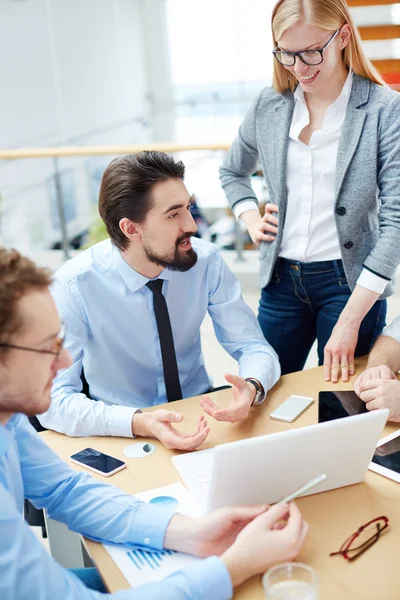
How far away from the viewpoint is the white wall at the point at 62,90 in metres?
5.45

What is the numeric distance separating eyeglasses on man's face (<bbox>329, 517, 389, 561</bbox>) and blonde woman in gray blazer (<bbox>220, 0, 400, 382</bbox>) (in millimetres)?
597

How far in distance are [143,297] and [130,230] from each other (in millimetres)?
189

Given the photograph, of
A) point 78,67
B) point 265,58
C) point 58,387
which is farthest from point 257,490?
point 265,58

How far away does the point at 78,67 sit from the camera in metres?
6.67

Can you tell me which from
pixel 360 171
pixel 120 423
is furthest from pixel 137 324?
pixel 360 171

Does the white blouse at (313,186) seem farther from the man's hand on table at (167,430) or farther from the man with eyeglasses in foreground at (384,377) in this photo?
the man's hand on table at (167,430)

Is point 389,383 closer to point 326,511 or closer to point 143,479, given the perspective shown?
point 326,511

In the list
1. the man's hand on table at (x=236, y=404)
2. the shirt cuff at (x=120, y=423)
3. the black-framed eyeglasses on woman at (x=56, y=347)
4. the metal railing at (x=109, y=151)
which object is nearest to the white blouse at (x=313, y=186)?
the man's hand on table at (x=236, y=404)

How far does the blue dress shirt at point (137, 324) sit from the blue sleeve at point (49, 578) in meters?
0.70

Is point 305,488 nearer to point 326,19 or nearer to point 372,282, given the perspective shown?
point 372,282

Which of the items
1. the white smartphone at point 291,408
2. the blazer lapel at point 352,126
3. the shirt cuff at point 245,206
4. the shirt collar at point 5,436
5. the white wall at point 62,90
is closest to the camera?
the shirt collar at point 5,436

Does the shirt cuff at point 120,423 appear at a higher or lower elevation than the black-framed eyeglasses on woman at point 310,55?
lower

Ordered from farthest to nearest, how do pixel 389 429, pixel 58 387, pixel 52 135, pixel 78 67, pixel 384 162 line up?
pixel 78 67, pixel 52 135, pixel 384 162, pixel 58 387, pixel 389 429

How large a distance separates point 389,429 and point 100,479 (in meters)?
0.64
